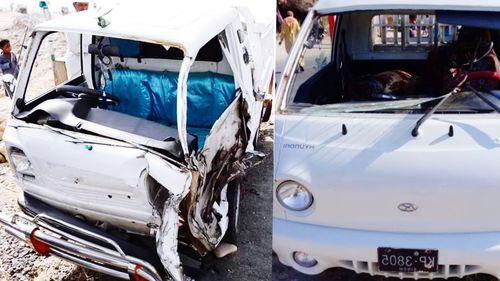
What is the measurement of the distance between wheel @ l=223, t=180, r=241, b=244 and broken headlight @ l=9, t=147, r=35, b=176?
90cm

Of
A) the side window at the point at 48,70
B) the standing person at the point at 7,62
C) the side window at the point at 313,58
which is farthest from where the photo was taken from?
the standing person at the point at 7,62

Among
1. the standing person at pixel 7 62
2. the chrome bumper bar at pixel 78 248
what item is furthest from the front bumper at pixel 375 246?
the standing person at pixel 7 62

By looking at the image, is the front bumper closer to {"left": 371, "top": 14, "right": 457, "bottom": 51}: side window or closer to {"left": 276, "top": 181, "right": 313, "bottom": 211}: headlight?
{"left": 276, "top": 181, "right": 313, "bottom": 211}: headlight

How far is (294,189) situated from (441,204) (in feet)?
1.38

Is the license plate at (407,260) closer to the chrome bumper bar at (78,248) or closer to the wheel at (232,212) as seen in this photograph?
the chrome bumper bar at (78,248)

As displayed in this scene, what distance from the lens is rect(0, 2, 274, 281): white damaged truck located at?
1851 millimetres

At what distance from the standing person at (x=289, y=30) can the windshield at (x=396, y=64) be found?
0.17m

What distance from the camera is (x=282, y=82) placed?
1.73 m

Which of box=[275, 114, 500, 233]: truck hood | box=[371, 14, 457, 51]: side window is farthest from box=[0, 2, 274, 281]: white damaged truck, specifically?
box=[371, 14, 457, 51]: side window

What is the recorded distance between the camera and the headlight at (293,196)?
149 cm

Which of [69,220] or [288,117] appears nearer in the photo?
[288,117]

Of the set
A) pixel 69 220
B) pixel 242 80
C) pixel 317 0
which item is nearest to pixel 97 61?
pixel 242 80

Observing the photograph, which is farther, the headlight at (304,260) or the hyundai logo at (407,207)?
the headlight at (304,260)

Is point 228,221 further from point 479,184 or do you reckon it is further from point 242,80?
point 479,184
